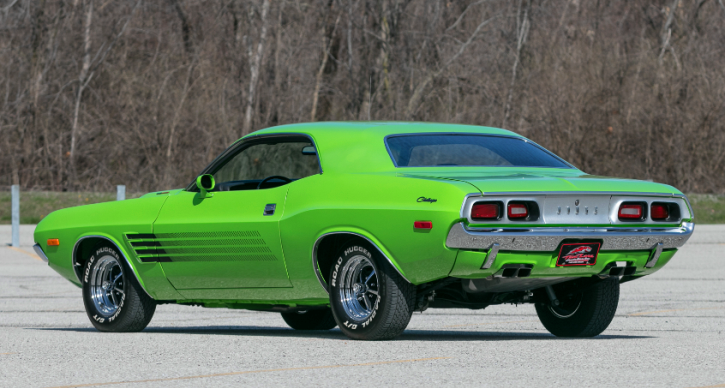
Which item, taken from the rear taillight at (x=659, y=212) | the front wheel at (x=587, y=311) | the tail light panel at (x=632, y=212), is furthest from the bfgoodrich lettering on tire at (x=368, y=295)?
the rear taillight at (x=659, y=212)

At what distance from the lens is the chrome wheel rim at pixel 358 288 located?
7844 millimetres

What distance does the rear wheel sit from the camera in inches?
375

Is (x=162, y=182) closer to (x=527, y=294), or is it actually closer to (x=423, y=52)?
(x=423, y=52)

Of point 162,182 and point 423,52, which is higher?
point 423,52

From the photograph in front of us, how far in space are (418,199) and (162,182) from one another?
26040 mm

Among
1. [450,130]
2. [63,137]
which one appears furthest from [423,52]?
[450,130]

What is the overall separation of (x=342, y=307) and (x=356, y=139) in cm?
117

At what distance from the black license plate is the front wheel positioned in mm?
945

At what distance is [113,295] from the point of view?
9.46 meters

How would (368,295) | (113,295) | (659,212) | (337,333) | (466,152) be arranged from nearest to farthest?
(659,212) → (368,295) → (466,152) → (337,333) → (113,295)

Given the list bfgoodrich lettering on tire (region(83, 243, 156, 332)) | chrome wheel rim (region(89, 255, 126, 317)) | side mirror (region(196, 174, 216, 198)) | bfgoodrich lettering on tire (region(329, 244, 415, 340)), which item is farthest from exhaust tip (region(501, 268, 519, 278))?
chrome wheel rim (region(89, 255, 126, 317))

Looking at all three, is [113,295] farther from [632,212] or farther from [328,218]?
[632,212]

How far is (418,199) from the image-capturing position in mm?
7262

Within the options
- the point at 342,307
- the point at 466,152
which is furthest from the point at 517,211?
the point at 342,307
